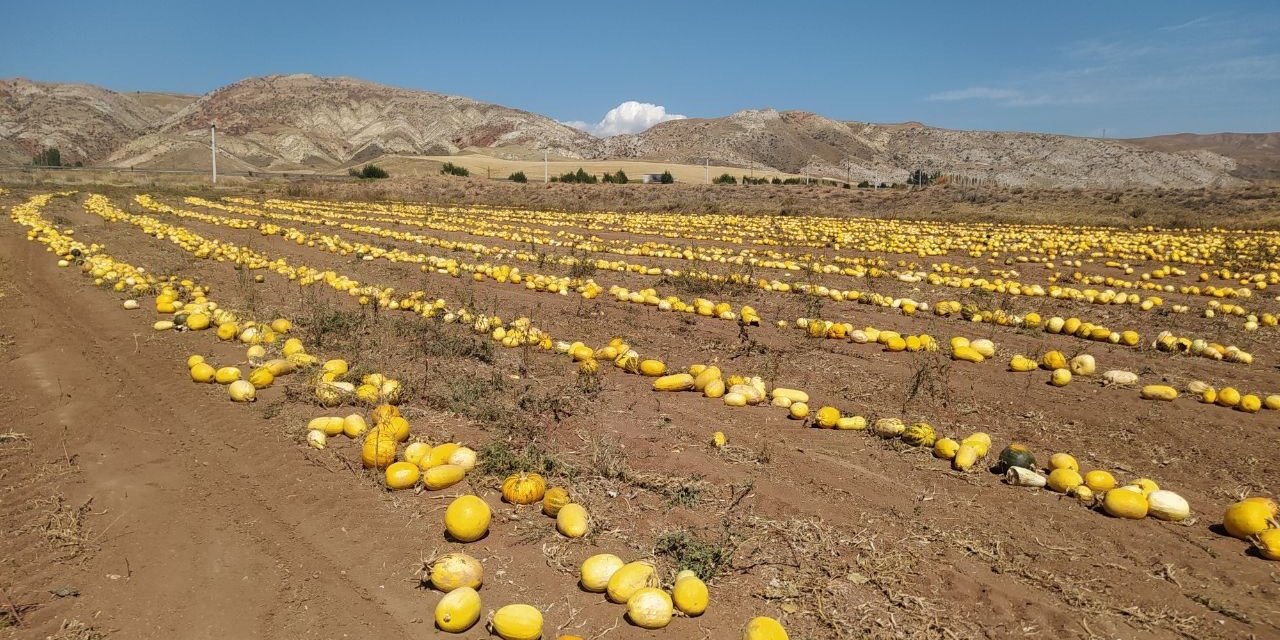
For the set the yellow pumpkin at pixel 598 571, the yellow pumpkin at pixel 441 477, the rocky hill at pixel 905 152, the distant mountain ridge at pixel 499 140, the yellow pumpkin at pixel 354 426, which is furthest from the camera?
the distant mountain ridge at pixel 499 140

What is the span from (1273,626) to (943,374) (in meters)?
4.31

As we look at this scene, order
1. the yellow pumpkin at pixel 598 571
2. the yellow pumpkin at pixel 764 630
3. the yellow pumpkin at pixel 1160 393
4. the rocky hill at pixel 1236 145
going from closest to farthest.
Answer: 1. the yellow pumpkin at pixel 764 630
2. the yellow pumpkin at pixel 598 571
3. the yellow pumpkin at pixel 1160 393
4. the rocky hill at pixel 1236 145

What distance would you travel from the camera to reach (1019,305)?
11.9m

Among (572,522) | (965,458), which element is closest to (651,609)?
(572,522)

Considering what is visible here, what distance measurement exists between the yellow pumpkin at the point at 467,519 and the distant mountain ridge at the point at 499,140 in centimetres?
11148

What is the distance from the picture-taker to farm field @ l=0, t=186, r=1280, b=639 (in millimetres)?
3633

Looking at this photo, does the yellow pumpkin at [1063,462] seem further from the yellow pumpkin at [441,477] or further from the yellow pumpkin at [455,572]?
the yellow pumpkin at [441,477]

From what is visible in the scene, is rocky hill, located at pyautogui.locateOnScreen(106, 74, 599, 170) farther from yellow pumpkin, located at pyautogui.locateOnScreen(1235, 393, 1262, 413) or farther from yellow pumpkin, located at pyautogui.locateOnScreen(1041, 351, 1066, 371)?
yellow pumpkin, located at pyautogui.locateOnScreen(1235, 393, 1262, 413)

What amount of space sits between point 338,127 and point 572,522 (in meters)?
163

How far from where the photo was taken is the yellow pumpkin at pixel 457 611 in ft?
10.9

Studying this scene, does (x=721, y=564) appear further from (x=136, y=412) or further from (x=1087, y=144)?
(x=1087, y=144)

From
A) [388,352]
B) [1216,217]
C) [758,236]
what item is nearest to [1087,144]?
[1216,217]

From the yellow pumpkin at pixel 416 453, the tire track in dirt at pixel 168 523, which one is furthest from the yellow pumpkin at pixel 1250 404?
the tire track in dirt at pixel 168 523

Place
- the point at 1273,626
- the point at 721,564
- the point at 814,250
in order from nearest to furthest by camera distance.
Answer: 1. the point at 1273,626
2. the point at 721,564
3. the point at 814,250
